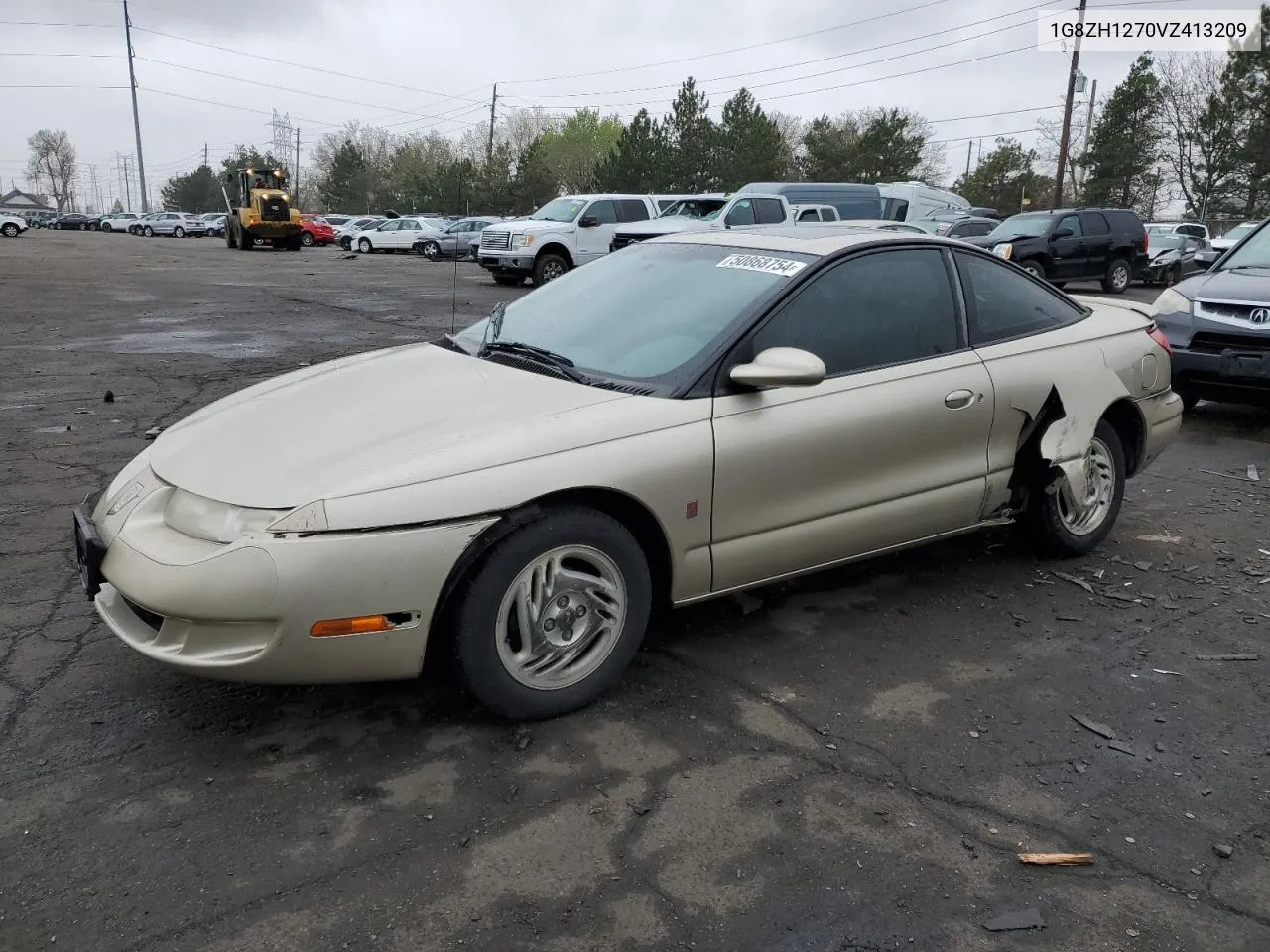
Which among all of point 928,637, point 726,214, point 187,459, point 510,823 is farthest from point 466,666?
point 726,214

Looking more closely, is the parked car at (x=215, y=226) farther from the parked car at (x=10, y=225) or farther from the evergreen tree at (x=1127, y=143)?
the evergreen tree at (x=1127, y=143)

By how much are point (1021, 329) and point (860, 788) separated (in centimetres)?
241

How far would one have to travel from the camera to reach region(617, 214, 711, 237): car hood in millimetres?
19688

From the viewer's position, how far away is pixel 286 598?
2602 mm

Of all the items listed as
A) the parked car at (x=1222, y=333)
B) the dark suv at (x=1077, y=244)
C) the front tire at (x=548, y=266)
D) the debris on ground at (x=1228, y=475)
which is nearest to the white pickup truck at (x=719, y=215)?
the front tire at (x=548, y=266)

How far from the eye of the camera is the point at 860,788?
2777 millimetres

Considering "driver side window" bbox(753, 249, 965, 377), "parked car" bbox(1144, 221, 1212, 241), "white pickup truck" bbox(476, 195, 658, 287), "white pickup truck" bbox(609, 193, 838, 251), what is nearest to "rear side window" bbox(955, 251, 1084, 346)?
"driver side window" bbox(753, 249, 965, 377)

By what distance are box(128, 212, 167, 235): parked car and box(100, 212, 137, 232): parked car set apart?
176 centimetres

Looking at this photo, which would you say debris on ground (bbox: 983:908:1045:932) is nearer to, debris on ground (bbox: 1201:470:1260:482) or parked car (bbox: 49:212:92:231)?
debris on ground (bbox: 1201:470:1260:482)

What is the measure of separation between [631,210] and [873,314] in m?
18.1

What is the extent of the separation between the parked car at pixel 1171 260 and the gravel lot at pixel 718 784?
21350 millimetres

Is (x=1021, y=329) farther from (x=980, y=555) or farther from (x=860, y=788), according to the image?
(x=860, y=788)

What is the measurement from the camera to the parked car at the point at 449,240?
112 ft

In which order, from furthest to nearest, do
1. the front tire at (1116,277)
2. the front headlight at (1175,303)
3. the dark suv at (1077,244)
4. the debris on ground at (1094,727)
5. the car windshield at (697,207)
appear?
the car windshield at (697,207), the front tire at (1116,277), the dark suv at (1077,244), the front headlight at (1175,303), the debris on ground at (1094,727)
